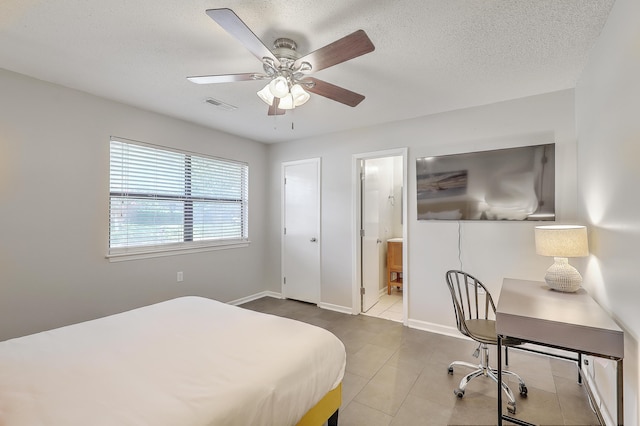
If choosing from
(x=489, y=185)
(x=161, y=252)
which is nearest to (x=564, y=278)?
(x=489, y=185)

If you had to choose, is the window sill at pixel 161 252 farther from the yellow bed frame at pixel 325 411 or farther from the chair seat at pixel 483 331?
the chair seat at pixel 483 331

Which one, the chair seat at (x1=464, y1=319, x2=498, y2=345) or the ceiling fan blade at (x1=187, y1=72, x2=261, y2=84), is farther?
the chair seat at (x1=464, y1=319, x2=498, y2=345)

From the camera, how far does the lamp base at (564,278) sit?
2057 mm

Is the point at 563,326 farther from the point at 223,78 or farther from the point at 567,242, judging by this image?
the point at 223,78

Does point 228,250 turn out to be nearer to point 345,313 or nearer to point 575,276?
point 345,313

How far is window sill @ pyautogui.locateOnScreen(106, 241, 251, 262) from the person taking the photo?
2.98 meters

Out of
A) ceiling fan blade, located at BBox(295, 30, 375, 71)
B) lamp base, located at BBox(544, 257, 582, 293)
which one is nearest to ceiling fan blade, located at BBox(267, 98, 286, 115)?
ceiling fan blade, located at BBox(295, 30, 375, 71)

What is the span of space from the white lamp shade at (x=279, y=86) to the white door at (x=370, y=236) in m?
2.30

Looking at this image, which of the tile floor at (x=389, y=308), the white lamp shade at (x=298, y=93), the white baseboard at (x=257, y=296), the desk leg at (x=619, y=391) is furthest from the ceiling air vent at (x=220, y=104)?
the desk leg at (x=619, y=391)

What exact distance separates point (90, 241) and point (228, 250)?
1.65 m

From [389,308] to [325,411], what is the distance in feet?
9.04

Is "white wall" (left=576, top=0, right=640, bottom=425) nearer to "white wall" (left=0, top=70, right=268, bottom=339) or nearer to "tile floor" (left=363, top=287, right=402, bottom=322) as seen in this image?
"tile floor" (left=363, top=287, right=402, bottom=322)

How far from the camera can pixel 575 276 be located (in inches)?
81.2

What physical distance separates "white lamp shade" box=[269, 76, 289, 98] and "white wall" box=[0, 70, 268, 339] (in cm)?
213
